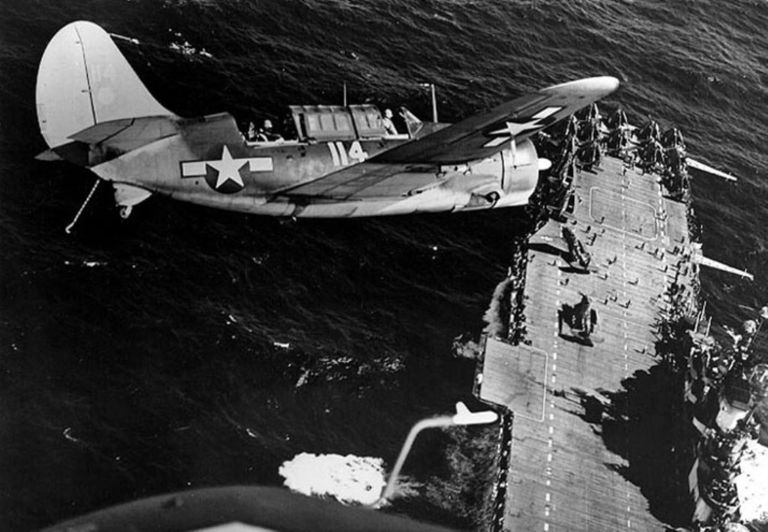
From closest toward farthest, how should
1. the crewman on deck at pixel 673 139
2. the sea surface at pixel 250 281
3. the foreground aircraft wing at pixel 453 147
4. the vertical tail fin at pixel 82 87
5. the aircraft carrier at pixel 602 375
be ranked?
the foreground aircraft wing at pixel 453 147, the sea surface at pixel 250 281, the vertical tail fin at pixel 82 87, the aircraft carrier at pixel 602 375, the crewman on deck at pixel 673 139

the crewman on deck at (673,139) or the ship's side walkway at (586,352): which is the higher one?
the crewman on deck at (673,139)

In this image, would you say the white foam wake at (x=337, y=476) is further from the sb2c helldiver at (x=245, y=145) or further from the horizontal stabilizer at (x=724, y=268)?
the horizontal stabilizer at (x=724, y=268)

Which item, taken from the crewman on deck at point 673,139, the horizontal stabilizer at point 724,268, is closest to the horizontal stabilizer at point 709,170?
the crewman on deck at point 673,139

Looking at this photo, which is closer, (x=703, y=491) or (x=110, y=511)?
(x=110, y=511)

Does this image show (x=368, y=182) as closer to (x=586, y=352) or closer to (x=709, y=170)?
(x=586, y=352)

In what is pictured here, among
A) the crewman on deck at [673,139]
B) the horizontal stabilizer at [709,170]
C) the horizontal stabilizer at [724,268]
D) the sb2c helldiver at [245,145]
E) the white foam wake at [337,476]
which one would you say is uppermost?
the sb2c helldiver at [245,145]

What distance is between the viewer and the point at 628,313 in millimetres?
56875

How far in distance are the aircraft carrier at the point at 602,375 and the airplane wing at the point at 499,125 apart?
14199mm

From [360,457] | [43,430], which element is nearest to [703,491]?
[360,457]

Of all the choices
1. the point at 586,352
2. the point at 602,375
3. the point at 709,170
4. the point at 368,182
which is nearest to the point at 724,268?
the point at 709,170

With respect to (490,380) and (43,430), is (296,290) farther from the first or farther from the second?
(43,430)

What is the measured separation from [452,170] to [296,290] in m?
13.4

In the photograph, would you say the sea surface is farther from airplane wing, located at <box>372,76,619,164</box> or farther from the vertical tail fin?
airplane wing, located at <box>372,76,619,164</box>

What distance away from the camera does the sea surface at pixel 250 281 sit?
136ft
